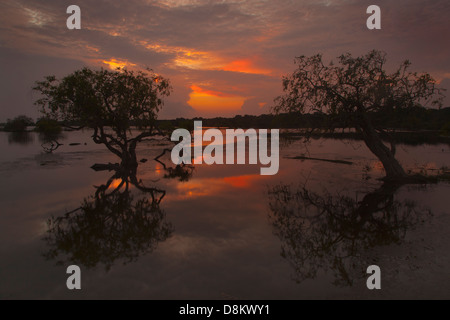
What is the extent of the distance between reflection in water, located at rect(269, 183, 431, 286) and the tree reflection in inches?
222

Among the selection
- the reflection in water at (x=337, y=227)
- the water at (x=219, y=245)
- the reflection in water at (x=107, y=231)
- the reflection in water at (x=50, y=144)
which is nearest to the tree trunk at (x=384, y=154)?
the water at (x=219, y=245)

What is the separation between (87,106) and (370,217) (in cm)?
2548

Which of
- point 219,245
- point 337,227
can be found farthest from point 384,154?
point 219,245

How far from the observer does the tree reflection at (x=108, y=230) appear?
408 inches

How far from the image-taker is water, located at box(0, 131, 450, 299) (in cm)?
819

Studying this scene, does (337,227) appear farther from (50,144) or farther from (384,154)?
(50,144)

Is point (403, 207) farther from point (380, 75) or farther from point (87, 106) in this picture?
point (87, 106)

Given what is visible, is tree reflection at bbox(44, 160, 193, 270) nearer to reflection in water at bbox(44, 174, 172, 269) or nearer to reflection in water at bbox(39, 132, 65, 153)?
reflection in water at bbox(44, 174, 172, 269)

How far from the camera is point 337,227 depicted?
1297cm

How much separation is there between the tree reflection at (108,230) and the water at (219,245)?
71 mm

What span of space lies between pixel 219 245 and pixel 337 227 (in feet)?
18.8

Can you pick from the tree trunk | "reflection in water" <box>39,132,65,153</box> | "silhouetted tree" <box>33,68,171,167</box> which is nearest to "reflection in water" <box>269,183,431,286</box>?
the tree trunk

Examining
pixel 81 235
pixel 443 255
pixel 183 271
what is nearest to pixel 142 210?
pixel 81 235
